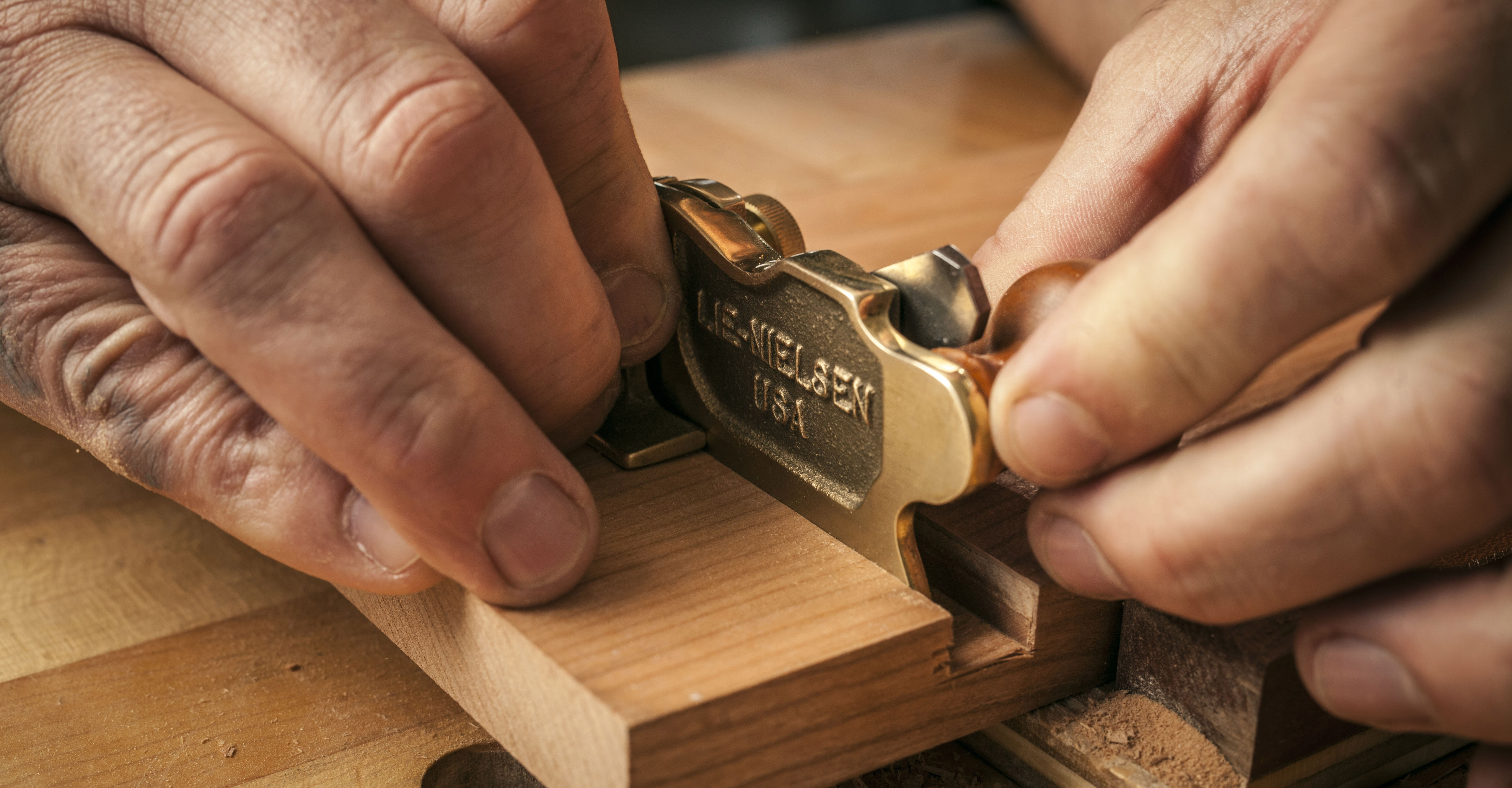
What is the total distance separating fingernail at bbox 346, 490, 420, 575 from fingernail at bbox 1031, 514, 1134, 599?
383 millimetres

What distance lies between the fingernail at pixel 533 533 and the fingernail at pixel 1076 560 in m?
0.28

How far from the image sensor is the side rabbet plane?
2.25 feet

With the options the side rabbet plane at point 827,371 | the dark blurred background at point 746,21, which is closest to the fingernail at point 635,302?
the side rabbet plane at point 827,371

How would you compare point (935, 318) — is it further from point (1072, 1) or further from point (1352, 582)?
point (1072, 1)

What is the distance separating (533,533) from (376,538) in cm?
11

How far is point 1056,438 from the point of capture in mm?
629

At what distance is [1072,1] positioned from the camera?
6.56 ft

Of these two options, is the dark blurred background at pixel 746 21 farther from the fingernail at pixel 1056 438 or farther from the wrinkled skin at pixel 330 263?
the fingernail at pixel 1056 438

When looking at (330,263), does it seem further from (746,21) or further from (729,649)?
(746,21)

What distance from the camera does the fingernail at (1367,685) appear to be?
610 mm

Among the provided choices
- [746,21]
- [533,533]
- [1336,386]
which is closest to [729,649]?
[533,533]

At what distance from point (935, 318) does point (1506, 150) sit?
31 centimetres

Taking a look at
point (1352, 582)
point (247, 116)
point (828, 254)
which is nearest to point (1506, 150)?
point (1352, 582)

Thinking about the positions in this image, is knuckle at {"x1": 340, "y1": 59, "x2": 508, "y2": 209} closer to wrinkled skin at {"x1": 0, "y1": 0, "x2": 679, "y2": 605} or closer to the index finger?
wrinkled skin at {"x1": 0, "y1": 0, "x2": 679, "y2": 605}
